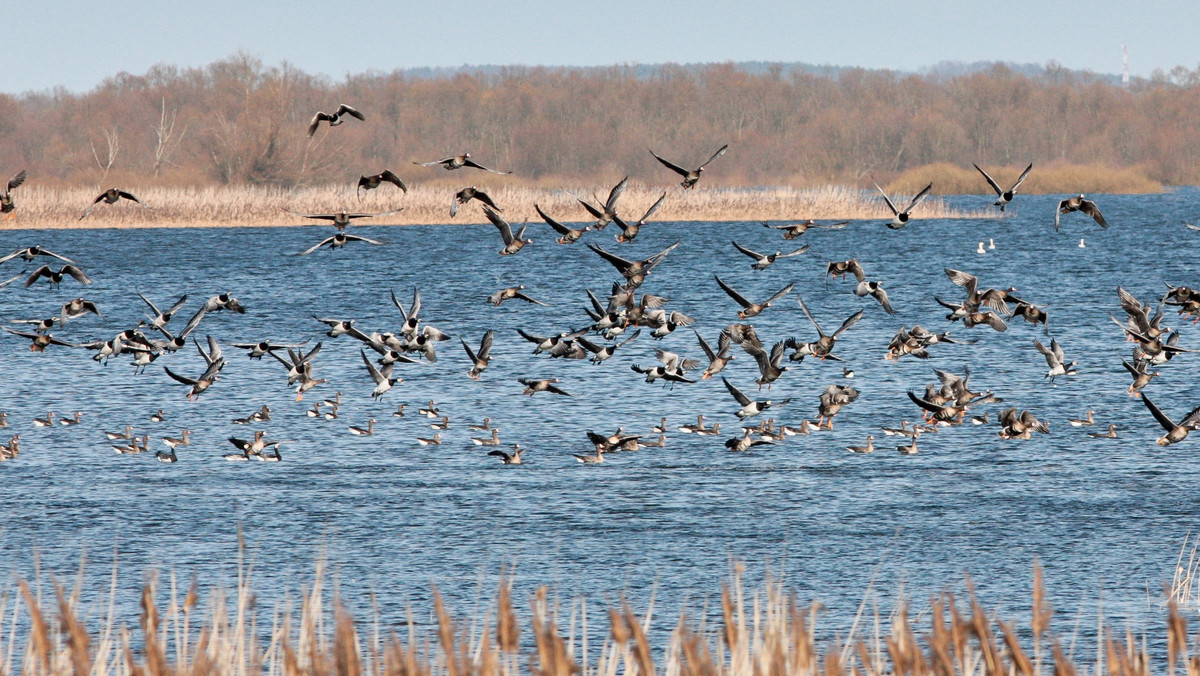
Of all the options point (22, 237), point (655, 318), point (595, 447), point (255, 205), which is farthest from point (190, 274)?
point (655, 318)

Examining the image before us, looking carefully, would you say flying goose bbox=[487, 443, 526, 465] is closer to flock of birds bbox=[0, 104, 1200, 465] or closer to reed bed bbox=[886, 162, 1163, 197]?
flock of birds bbox=[0, 104, 1200, 465]

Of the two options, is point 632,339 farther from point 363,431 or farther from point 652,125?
point 652,125

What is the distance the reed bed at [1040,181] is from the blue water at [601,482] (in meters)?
61.2

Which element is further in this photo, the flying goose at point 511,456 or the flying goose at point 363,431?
the flying goose at point 363,431

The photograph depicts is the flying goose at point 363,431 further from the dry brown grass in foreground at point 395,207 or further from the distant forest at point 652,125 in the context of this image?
the distant forest at point 652,125

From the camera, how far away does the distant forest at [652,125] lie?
130750mm

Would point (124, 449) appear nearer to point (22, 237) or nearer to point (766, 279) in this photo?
point (766, 279)

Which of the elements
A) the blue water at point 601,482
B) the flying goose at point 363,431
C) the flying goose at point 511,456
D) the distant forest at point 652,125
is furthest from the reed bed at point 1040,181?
the flying goose at point 511,456

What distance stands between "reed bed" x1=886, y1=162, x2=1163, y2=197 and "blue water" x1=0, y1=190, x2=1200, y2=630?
61.2 meters

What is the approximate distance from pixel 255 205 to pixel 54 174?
6277cm

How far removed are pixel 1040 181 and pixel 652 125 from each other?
44.5 meters

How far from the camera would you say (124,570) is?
1756 centimetres

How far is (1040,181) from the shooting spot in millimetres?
117438

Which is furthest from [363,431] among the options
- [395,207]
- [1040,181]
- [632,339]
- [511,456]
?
[1040,181]
